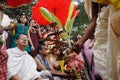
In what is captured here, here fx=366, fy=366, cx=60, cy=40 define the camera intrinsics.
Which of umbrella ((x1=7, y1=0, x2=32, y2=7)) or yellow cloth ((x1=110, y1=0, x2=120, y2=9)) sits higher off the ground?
yellow cloth ((x1=110, y1=0, x2=120, y2=9))

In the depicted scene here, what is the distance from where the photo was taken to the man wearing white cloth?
4.94 metres

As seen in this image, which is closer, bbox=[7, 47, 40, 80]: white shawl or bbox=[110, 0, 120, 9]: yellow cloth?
bbox=[110, 0, 120, 9]: yellow cloth

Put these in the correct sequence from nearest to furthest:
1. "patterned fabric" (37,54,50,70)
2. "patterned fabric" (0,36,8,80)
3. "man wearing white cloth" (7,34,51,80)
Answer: "patterned fabric" (0,36,8,80) → "man wearing white cloth" (7,34,51,80) → "patterned fabric" (37,54,50,70)

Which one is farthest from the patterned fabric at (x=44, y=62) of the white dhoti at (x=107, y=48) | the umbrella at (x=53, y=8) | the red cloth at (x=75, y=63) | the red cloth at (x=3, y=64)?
the white dhoti at (x=107, y=48)

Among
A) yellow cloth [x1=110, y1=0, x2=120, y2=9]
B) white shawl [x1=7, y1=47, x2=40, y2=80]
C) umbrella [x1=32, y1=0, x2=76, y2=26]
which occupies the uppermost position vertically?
yellow cloth [x1=110, y1=0, x2=120, y2=9]

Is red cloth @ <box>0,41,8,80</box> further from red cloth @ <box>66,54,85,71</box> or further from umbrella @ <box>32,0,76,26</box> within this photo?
umbrella @ <box>32,0,76,26</box>

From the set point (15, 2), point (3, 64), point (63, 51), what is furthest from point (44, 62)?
point (63, 51)

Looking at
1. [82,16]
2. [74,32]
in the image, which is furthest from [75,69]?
[82,16]

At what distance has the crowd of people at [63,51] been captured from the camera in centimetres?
216

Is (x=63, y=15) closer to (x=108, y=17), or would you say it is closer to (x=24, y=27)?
(x=24, y=27)

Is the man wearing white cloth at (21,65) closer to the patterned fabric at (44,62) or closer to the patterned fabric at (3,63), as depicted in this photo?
the patterned fabric at (3,63)

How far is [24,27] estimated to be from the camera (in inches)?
245

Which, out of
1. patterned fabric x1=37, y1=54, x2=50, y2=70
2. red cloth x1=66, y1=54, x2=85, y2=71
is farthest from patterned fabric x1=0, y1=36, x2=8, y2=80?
patterned fabric x1=37, y1=54, x2=50, y2=70

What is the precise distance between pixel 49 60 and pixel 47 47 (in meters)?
0.22
